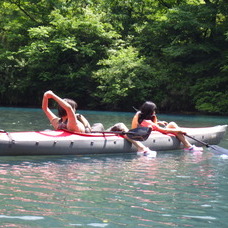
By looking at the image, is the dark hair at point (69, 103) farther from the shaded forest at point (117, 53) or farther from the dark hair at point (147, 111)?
the shaded forest at point (117, 53)

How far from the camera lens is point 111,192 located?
15.1ft

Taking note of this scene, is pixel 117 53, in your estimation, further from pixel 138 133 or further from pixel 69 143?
pixel 69 143

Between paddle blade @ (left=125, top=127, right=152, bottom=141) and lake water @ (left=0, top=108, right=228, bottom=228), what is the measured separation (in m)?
0.78

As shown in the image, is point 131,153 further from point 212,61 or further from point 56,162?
point 212,61

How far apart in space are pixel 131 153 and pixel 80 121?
1.15m

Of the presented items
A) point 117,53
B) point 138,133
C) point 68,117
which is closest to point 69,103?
point 68,117

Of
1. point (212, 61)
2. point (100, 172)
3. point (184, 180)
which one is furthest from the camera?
point (212, 61)

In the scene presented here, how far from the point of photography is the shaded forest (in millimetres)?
22328

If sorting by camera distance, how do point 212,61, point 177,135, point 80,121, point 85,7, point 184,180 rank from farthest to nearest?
point 85,7 → point 212,61 → point 177,135 → point 80,121 → point 184,180

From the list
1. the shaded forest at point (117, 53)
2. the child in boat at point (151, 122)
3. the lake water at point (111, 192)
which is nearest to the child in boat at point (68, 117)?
the lake water at point (111, 192)

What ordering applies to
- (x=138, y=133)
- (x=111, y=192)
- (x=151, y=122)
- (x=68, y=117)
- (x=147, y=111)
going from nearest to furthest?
(x=111, y=192) → (x=68, y=117) → (x=138, y=133) → (x=147, y=111) → (x=151, y=122)

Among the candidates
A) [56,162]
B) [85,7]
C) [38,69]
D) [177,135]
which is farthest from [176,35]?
[56,162]

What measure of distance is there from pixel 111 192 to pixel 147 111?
3.48m

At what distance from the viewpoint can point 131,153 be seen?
7.92 metres
